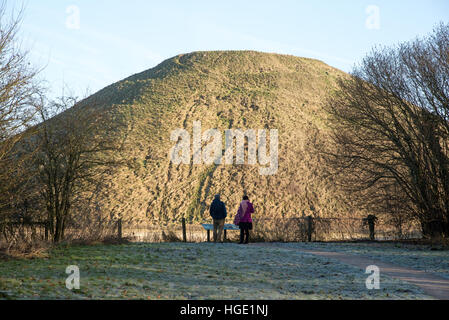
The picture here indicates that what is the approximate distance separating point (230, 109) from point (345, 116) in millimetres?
49533

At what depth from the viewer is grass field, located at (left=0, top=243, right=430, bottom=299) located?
812 cm

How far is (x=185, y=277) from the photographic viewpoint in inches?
392

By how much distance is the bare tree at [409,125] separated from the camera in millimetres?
19609

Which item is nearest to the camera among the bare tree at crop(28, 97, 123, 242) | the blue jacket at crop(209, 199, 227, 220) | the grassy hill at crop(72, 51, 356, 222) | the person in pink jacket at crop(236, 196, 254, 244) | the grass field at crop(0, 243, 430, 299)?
the grass field at crop(0, 243, 430, 299)

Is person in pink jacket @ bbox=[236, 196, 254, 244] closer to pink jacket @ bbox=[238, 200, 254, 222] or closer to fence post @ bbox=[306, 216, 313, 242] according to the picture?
pink jacket @ bbox=[238, 200, 254, 222]

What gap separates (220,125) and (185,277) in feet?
186

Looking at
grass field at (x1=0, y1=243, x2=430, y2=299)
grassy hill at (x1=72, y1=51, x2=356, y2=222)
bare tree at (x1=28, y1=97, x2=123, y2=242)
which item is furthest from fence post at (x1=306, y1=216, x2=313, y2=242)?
grassy hill at (x1=72, y1=51, x2=356, y2=222)

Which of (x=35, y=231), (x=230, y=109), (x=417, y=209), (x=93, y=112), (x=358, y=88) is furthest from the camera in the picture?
(x=230, y=109)

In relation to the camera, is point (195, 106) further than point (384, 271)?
Yes

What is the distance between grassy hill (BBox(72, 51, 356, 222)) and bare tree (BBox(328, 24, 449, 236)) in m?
20.3

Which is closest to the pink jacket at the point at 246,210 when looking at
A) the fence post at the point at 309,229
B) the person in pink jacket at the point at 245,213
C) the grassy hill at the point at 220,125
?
the person in pink jacket at the point at 245,213

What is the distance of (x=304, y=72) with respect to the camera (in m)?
88.4
